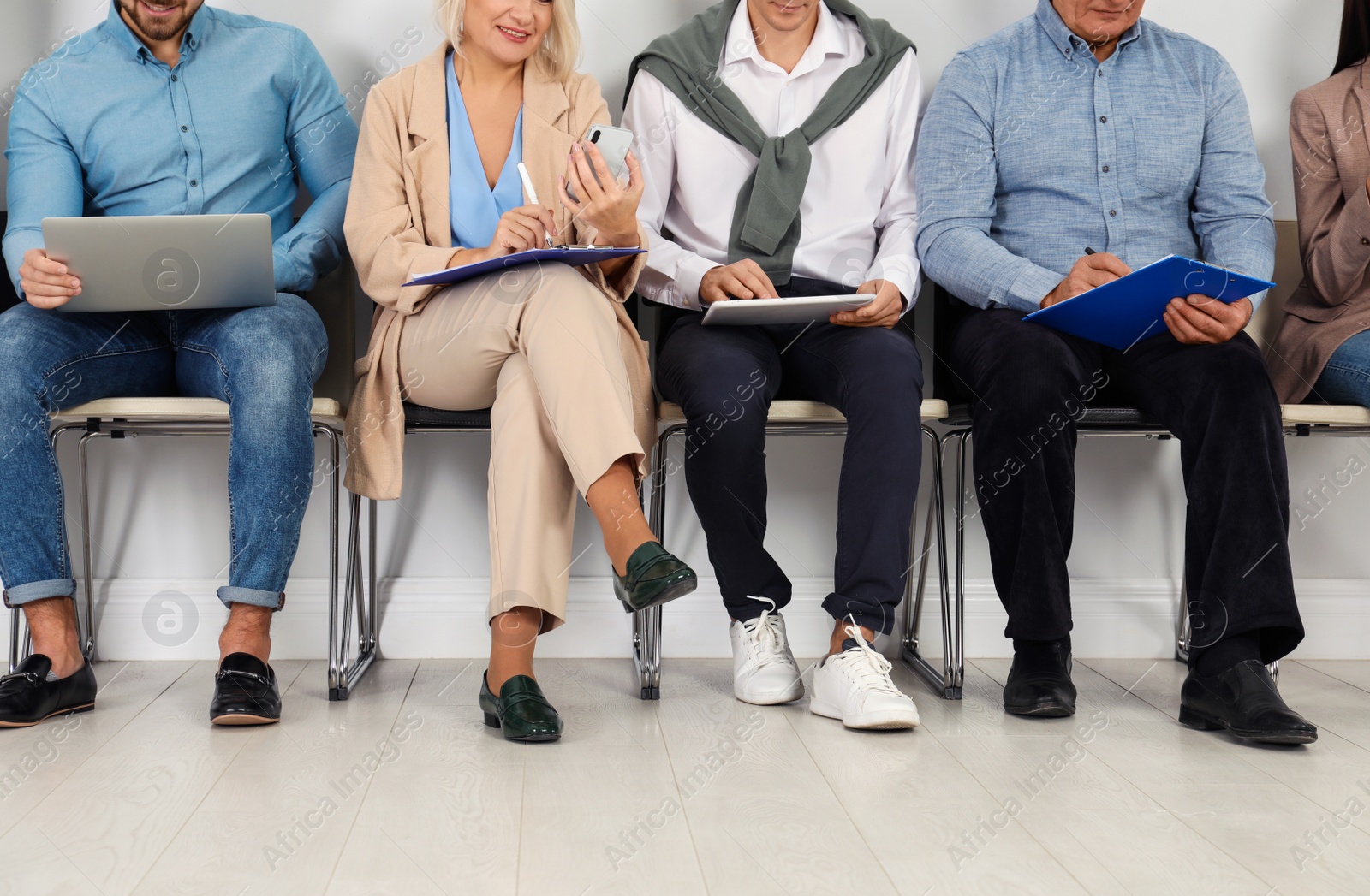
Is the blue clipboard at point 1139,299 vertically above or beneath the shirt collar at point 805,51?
beneath

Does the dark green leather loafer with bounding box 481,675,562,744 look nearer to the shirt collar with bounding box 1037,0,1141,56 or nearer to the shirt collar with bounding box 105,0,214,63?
the shirt collar with bounding box 105,0,214,63

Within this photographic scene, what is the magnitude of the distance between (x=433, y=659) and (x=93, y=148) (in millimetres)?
1016

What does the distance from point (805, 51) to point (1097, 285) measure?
2.21ft

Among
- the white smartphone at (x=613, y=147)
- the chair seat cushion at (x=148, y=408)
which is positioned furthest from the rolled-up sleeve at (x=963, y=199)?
the chair seat cushion at (x=148, y=408)

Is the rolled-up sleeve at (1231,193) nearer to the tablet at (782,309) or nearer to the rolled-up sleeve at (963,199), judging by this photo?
the rolled-up sleeve at (963,199)

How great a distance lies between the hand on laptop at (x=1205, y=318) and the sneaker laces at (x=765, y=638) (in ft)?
2.33

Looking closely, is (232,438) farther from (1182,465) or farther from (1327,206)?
(1327,206)

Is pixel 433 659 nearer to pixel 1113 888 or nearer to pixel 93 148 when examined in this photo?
pixel 93 148

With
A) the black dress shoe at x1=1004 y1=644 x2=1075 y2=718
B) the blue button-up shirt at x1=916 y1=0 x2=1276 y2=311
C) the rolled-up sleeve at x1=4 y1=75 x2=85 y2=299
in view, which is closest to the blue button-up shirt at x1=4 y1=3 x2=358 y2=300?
the rolled-up sleeve at x1=4 y1=75 x2=85 y2=299

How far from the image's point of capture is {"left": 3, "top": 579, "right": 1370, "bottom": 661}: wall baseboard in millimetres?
2033

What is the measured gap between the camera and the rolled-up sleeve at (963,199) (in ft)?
5.85

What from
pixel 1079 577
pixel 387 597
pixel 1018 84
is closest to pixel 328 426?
pixel 387 597

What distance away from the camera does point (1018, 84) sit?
6.32 feet

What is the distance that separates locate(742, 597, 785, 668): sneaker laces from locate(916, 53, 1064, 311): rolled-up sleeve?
1.96 feet
